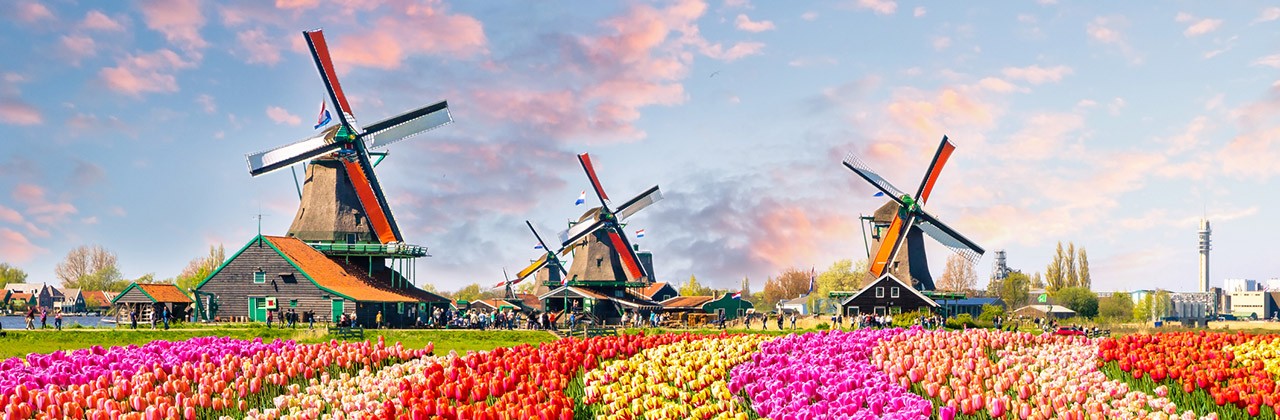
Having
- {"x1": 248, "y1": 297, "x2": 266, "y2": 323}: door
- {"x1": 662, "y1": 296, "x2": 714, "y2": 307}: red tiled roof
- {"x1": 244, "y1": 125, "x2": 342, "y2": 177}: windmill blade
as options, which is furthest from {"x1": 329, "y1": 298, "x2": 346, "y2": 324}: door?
{"x1": 662, "y1": 296, "x2": 714, "y2": 307}: red tiled roof

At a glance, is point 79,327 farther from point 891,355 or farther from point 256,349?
point 891,355

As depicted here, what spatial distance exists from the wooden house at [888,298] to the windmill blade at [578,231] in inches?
703

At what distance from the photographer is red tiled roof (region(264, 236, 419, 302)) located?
5369cm

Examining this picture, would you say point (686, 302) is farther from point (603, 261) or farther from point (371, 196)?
point (371, 196)

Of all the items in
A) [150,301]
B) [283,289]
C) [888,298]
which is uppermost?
[283,289]

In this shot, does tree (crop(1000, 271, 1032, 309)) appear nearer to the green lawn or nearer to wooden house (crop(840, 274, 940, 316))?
wooden house (crop(840, 274, 940, 316))

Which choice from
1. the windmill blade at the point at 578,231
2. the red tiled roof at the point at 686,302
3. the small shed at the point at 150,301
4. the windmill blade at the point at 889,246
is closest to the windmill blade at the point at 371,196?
the small shed at the point at 150,301

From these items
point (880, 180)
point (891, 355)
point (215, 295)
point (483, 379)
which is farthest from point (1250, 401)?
point (880, 180)

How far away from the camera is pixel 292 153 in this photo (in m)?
56.7

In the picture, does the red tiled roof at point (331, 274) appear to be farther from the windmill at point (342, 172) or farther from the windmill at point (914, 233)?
the windmill at point (914, 233)

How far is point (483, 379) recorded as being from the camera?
41.5 ft

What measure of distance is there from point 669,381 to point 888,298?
5882cm

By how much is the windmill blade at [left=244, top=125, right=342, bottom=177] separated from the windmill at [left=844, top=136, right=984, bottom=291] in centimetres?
3426

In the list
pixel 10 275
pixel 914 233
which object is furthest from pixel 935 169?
pixel 10 275
